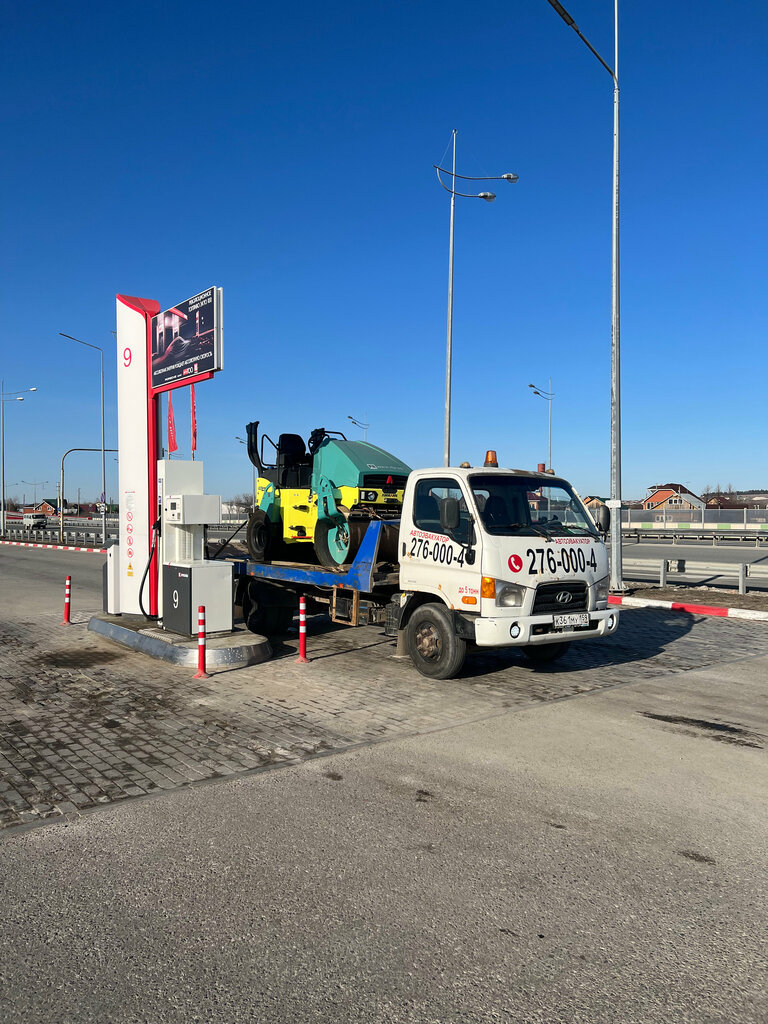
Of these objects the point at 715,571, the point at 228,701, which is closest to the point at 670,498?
Answer: the point at 715,571

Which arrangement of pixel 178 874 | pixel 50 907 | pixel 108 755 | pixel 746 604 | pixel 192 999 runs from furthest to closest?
pixel 746 604, pixel 108 755, pixel 178 874, pixel 50 907, pixel 192 999

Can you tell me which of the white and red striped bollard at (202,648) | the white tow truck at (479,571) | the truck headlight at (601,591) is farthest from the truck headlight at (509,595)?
the white and red striped bollard at (202,648)

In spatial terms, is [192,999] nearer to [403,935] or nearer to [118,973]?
[118,973]

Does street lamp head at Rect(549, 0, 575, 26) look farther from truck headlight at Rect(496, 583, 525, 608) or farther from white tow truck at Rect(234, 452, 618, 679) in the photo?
truck headlight at Rect(496, 583, 525, 608)

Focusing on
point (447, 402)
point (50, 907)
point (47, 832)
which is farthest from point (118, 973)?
point (447, 402)

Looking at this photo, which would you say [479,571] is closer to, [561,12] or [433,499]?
[433,499]

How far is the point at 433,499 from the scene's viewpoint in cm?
895

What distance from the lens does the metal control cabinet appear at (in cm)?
988

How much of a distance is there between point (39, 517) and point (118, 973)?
3099 inches

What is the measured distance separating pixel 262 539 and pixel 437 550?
4.22 m

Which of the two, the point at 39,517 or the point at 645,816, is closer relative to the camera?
the point at 645,816

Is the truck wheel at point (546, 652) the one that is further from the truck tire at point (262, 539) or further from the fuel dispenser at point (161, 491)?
the truck tire at point (262, 539)

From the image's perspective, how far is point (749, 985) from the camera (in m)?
3.07

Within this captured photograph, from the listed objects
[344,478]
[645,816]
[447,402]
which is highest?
[447,402]
